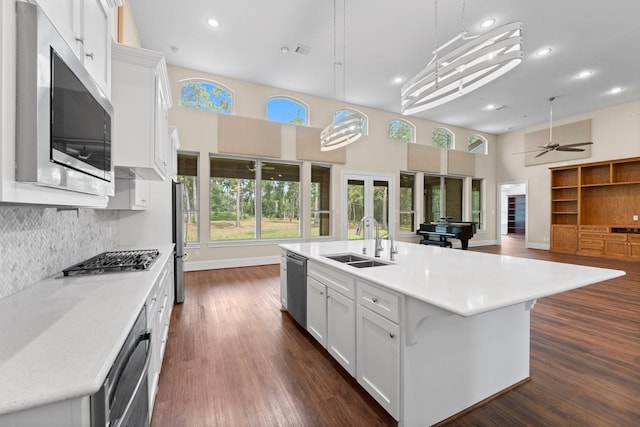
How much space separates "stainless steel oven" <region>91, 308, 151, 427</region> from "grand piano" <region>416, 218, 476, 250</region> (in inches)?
284

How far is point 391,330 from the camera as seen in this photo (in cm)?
160

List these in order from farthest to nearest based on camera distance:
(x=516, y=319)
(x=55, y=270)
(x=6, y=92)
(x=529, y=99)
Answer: (x=529, y=99)
(x=516, y=319)
(x=55, y=270)
(x=6, y=92)

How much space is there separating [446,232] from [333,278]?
603 cm

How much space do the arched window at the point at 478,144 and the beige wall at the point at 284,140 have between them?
324 millimetres

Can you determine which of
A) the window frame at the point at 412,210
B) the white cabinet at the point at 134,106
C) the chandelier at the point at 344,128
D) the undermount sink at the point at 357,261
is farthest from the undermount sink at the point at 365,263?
the window frame at the point at 412,210

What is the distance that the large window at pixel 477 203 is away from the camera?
32.3 ft

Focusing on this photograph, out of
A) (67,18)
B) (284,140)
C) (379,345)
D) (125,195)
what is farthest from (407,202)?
(67,18)

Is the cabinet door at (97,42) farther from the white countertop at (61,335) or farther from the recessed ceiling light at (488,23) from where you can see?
the recessed ceiling light at (488,23)

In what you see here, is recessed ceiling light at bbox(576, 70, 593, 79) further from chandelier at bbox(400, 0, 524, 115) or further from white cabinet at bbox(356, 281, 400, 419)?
white cabinet at bbox(356, 281, 400, 419)

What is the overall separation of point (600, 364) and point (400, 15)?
4.54 m

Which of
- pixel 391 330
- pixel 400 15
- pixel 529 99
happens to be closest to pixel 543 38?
pixel 400 15

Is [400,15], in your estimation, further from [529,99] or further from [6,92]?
[529,99]

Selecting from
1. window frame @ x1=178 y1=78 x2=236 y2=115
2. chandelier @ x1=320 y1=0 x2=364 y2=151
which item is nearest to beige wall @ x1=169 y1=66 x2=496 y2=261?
window frame @ x1=178 y1=78 x2=236 y2=115

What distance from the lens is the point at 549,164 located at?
8695 millimetres
